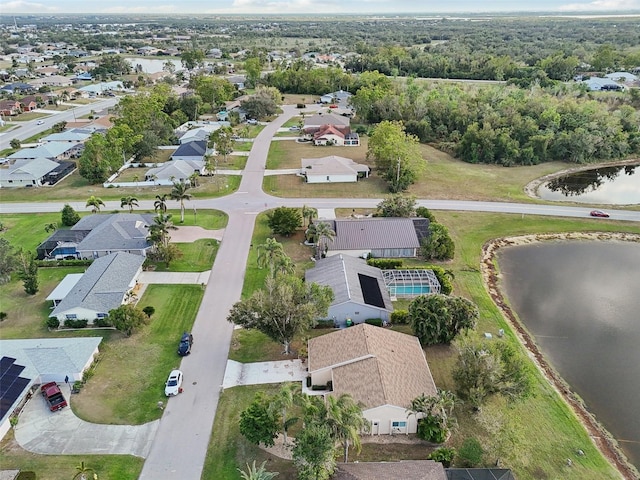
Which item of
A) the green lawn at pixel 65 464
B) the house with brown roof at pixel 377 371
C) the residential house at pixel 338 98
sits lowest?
the residential house at pixel 338 98

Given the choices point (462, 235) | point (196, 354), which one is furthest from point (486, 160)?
point (196, 354)

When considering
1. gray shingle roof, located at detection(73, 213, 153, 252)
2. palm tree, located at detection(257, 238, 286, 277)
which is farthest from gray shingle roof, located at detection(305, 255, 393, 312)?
gray shingle roof, located at detection(73, 213, 153, 252)

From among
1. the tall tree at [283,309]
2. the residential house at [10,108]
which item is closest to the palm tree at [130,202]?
the tall tree at [283,309]

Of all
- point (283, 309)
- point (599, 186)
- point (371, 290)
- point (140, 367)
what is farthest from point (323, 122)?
point (140, 367)

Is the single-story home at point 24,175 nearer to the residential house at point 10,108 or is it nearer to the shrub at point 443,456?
the residential house at point 10,108

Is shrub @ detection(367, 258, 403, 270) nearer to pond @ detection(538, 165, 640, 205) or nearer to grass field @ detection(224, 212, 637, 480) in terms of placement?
grass field @ detection(224, 212, 637, 480)
